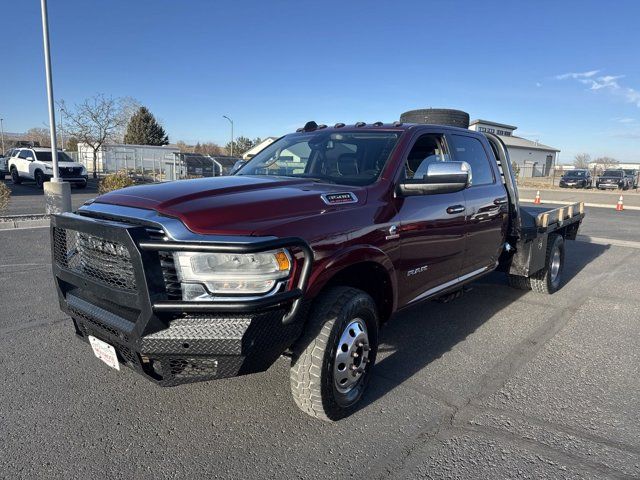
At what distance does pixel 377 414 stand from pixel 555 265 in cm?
430

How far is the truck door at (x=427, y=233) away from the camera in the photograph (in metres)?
3.42

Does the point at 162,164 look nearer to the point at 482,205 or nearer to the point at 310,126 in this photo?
the point at 310,126

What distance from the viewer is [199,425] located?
2934 mm

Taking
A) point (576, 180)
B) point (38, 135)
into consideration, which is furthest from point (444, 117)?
point (38, 135)

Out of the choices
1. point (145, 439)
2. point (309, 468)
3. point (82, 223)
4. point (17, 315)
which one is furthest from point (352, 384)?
point (17, 315)

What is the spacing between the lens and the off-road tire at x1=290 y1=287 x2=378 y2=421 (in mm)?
2719

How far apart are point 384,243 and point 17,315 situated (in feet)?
→ 12.8

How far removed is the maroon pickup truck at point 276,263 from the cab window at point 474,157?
1.66 feet

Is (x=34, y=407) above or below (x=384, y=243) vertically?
below

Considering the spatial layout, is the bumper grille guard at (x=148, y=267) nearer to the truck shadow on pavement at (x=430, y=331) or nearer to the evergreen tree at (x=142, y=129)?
the truck shadow on pavement at (x=430, y=331)

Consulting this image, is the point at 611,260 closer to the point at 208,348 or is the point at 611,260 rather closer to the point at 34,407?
the point at 208,348

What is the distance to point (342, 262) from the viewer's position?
2814 millimetres

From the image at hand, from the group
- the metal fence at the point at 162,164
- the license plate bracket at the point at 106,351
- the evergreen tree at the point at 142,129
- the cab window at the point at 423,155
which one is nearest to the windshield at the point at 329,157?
the cab window at the point at 423,155

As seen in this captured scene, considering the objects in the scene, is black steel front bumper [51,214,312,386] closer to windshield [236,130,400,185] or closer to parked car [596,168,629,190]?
windshield [236,130,400,185]
